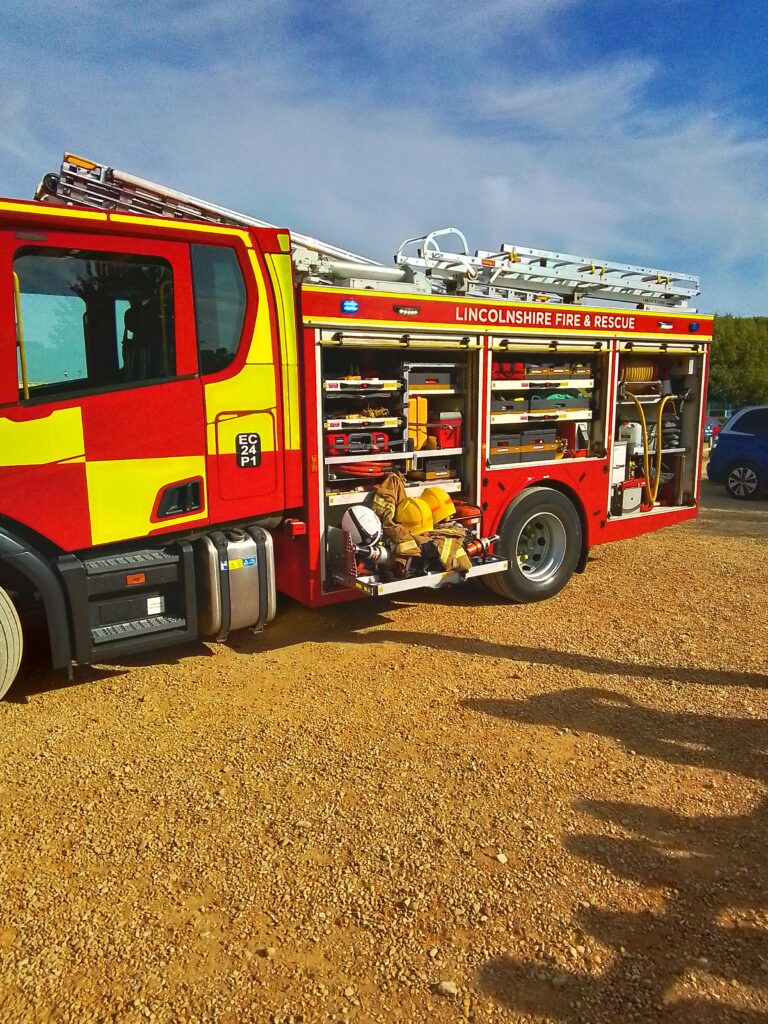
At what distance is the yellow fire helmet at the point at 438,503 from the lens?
5.64m

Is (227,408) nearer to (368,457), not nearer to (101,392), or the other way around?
(101,392)

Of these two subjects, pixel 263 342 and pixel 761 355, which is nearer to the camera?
pixel 263 342

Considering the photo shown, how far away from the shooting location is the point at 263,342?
469cm

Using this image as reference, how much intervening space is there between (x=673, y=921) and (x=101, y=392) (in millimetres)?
3711

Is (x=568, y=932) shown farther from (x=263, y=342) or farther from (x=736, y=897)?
(x=263, y=342)

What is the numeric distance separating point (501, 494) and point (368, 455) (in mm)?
1388

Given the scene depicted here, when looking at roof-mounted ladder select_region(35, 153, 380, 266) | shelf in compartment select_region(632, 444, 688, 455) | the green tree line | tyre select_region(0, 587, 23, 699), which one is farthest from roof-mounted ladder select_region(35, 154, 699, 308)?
the green tree line

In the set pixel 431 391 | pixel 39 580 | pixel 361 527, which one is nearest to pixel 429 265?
pixel 431 391

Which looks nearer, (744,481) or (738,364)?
(744,481)

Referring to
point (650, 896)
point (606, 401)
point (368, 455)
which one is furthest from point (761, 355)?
point (650, 896)

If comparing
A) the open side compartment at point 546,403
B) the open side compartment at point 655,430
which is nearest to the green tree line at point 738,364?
the open side compartment at point 655,430

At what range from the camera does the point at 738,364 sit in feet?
106

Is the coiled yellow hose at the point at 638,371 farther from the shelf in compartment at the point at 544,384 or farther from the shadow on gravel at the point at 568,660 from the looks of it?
the shadow on gravel at the point at 568,660

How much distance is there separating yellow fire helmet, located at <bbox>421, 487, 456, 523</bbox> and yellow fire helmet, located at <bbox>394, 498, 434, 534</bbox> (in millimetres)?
182
